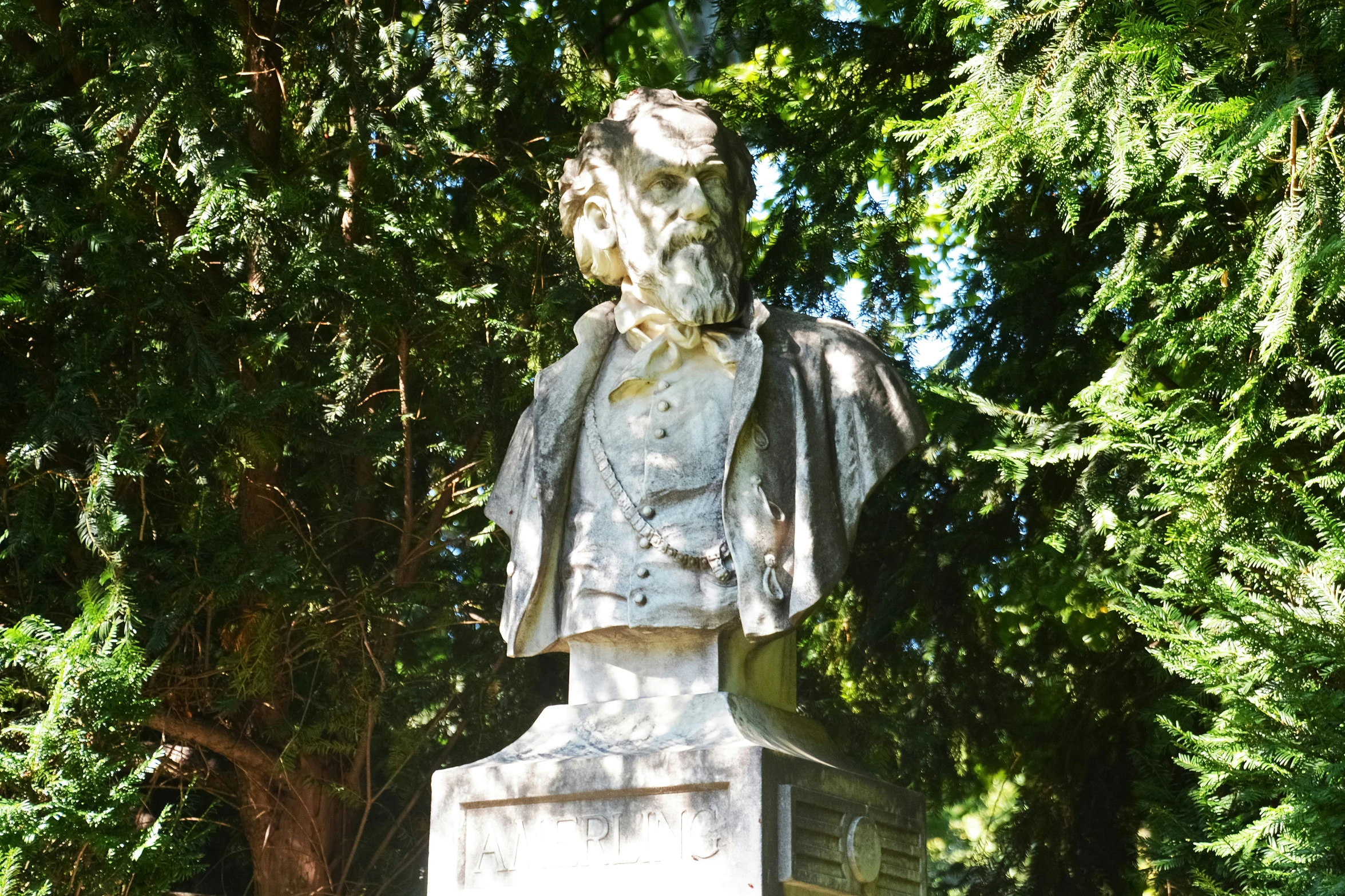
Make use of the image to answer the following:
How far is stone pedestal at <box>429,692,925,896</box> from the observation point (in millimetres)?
3850

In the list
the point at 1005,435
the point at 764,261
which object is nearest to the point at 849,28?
the point at 764,261

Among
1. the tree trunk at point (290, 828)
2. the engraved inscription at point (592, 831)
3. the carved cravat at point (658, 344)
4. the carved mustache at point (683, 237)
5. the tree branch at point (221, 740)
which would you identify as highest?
the carved mustache at point (683, 237)

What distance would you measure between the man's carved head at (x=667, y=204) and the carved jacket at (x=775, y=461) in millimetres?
172

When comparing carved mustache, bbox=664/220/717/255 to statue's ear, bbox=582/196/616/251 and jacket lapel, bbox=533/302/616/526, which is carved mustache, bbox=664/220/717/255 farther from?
jacket lapel, bbox=533/302/616/526

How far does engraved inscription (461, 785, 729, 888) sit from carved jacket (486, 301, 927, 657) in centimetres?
44

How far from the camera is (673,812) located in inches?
156

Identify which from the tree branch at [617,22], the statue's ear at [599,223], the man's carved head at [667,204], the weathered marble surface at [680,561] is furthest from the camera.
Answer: the tree branch at [617,22]

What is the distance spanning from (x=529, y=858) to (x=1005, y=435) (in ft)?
9.02

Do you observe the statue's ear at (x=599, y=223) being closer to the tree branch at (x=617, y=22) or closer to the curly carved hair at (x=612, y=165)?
the curly carved hair at (x=612, y=165)

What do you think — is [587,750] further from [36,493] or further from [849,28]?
[849,28]

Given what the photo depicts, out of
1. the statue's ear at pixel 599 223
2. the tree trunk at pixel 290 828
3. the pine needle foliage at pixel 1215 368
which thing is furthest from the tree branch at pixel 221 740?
the pine needle foliage at pixel 1215 368

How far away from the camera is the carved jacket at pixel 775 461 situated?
4121 millimetres

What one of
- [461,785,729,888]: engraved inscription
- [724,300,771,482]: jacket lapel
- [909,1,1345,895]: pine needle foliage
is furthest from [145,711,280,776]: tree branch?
[909,1,1345,895]: pine needle foliage

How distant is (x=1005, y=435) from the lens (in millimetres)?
6070
